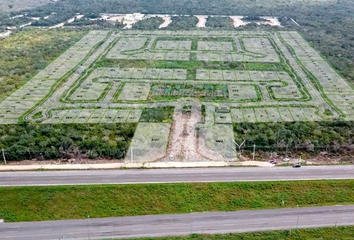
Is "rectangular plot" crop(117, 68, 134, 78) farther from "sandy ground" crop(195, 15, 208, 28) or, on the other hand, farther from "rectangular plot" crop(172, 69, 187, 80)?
"sandy ground" crop(195, 15, 208, 28)

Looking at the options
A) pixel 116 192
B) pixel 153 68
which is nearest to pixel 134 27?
pixel 153 68

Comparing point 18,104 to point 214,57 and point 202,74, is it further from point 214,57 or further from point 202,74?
point 214,57

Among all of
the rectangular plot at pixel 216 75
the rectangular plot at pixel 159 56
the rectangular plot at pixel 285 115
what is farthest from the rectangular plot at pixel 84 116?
the rectangular plot at pixel 285 115

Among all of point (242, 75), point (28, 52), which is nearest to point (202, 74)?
point (242, 75)

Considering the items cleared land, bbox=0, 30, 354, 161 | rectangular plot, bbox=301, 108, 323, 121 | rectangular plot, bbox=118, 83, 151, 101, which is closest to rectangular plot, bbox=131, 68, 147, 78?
cleared land, bbox=0, 30, 354, 161

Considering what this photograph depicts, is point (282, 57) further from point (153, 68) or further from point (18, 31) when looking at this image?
point (18, 31)
